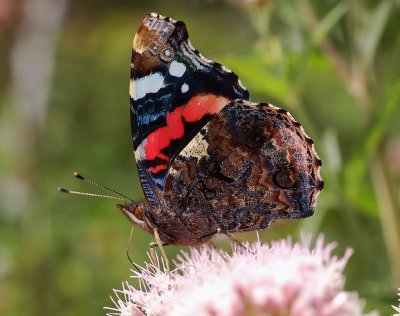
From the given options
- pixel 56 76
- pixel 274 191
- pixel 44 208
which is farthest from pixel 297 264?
pixel 56 76

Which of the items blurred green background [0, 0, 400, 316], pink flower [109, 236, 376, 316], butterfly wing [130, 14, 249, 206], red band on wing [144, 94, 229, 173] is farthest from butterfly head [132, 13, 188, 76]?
pink flower [109, 236, 376, 316]

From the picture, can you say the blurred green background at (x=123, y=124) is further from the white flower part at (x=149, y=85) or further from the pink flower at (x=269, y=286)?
the pink flower at (x=269, y=286)

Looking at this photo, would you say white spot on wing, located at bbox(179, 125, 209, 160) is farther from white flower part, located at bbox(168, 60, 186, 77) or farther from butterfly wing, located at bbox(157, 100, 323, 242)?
white flower part, located at bbox(168, 60, 186, 77)

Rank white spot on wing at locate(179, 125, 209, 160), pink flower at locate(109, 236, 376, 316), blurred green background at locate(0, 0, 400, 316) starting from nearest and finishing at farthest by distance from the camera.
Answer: pink flower at locate(109, 236, 376, 316)
white spot on wing at locate(179, 125, 209, 160)
blurred green background at locate(0, 0, 400, 316)

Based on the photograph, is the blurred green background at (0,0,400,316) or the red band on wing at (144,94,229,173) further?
the blurred green background at (0,0,400,316)

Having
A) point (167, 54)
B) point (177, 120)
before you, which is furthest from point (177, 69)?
point (177, 120)

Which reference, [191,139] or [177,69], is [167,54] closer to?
[177,69]

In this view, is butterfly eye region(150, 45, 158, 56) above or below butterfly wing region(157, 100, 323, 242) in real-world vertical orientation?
above

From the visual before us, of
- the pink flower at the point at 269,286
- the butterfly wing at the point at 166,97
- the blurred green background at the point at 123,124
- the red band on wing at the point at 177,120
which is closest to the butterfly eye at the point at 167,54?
the butterfly wing at the point at 166,97
